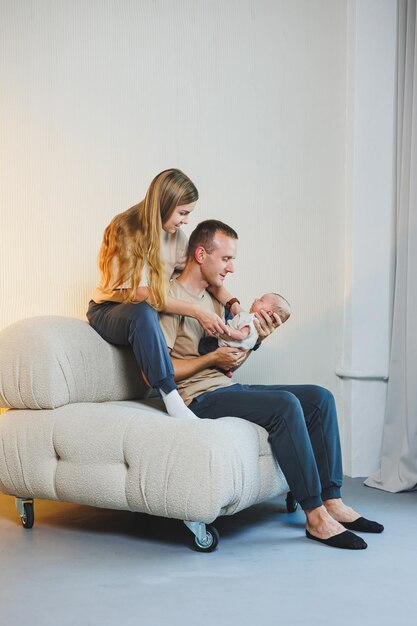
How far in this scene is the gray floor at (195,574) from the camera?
1931 mm

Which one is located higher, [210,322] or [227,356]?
[210,322]

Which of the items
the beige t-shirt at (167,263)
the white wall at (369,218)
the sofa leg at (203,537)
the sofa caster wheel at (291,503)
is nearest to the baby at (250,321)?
the beige t-shirt at (167,263)

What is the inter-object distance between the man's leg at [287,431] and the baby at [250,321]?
0.20 meters

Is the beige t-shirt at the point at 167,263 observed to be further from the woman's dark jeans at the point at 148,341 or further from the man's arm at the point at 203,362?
the man's arm at the point at 203,362

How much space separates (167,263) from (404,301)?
1.05 metres

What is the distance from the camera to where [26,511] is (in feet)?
8.89

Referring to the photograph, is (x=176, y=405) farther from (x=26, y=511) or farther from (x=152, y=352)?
(x=26, y=511)

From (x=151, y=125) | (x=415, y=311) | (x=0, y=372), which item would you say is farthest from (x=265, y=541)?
(x=151, y=125)

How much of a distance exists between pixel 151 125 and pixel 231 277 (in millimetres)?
711

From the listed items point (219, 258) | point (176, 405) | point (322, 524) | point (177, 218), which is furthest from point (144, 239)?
point (322, 524)

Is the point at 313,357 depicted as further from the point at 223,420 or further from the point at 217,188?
the point at 223,420

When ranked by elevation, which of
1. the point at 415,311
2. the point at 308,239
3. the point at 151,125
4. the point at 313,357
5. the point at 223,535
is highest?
the point at 151,125

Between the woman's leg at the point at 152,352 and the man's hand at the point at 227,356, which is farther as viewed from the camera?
the man's hand at the point at 227,356

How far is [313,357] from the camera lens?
3.72 meters
